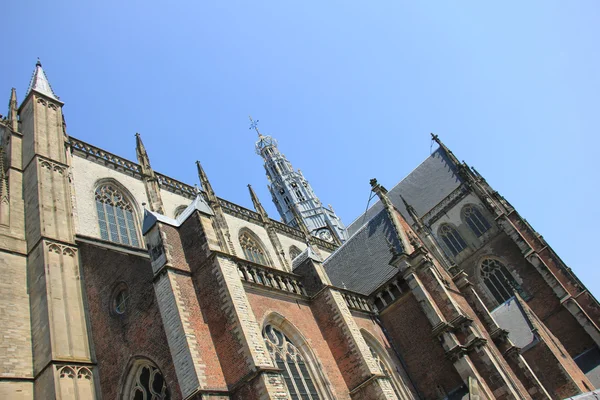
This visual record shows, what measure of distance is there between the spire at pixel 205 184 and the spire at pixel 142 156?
11.4ft

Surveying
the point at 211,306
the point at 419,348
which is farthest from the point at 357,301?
the point at 211,306

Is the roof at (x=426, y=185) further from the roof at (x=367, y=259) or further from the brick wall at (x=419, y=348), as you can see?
the brick wall at (x=419, y=348)

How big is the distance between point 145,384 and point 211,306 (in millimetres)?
2341

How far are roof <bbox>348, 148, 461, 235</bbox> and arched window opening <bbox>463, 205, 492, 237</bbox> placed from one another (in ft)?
6.50

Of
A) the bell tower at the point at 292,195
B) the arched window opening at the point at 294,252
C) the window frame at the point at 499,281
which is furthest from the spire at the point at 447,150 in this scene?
the bell tower at the point at 292,195

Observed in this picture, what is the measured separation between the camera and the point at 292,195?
5356cm

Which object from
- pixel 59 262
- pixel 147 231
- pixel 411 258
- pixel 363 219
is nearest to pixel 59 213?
pixel 59 262

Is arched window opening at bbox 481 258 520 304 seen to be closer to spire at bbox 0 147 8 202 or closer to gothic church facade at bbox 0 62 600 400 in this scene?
gothic church facade at bbox 0 62 600 400

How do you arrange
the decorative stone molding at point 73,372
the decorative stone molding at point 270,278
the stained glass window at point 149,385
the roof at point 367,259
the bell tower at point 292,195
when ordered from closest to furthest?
the stained glass window at point 149,385 → the decorative stone molding at point 73,372 → the decorative stone molding at point 270,278 → the roof at point 367,259 → the bell tower at point 292,195

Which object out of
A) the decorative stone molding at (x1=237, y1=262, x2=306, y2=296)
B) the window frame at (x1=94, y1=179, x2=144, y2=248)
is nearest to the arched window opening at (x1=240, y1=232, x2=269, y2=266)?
the window frame at (x1=94, y1=179, x2=144, y2=248)

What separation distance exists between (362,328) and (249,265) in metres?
5.47

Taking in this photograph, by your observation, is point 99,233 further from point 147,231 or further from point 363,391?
point 363,391

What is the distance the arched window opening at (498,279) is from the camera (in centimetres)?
2602

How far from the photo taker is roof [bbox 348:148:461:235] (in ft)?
103
